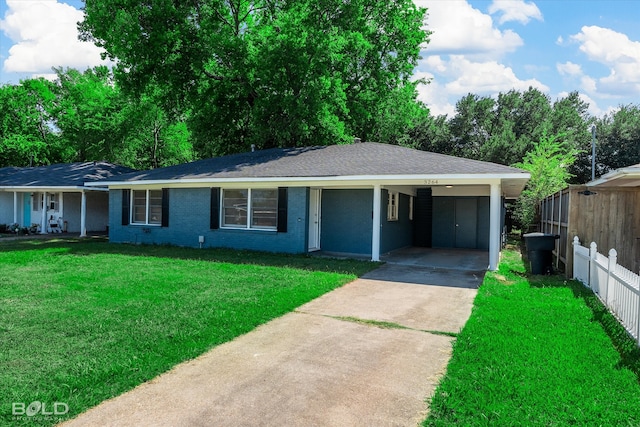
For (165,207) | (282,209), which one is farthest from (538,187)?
(165,207)

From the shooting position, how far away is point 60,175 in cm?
2147

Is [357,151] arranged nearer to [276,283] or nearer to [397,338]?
[276,283]

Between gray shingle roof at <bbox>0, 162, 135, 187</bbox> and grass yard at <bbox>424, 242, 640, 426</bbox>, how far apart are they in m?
18.6

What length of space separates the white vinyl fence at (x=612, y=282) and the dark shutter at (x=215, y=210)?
9894mm

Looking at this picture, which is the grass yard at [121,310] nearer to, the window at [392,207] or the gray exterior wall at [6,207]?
the window at [392,207]

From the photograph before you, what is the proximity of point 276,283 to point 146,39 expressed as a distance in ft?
53.6

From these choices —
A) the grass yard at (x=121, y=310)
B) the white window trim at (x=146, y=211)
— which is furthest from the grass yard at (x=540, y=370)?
the white window trim at (x=146, y=211)

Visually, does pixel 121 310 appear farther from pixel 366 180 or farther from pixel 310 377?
pixel 366 180

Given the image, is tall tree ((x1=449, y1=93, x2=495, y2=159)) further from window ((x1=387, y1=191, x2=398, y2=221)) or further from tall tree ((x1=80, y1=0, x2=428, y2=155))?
window ((x1=387, y1=191, x2=398, y2=221))

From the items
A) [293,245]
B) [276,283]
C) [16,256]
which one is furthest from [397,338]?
[16,256]

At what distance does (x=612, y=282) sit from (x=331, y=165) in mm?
8174

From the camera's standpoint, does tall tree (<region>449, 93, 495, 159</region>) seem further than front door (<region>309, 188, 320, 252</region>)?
Yes

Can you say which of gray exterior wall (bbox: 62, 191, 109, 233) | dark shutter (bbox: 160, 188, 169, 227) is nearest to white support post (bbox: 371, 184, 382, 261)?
dark shutter (bbox: 160, 188, 169, 227)

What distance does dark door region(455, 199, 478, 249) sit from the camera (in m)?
15.8
